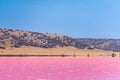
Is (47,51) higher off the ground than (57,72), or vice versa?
(47,51)

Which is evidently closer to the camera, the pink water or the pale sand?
the pink water

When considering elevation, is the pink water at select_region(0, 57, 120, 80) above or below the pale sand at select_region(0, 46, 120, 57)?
below

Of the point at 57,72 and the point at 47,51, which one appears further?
the point at 47,51

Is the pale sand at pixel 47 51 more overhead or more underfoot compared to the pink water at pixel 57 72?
more overhead

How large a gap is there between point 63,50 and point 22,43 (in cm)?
1746

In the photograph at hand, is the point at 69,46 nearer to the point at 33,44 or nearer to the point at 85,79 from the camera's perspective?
the point at 33,44

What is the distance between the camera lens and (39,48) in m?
182

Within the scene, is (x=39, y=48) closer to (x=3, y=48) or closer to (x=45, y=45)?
(x=45, y=45)

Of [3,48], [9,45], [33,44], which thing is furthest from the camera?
[33,44]

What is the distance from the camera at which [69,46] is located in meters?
200

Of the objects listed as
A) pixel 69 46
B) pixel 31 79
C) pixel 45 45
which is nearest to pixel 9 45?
pixel 45 45

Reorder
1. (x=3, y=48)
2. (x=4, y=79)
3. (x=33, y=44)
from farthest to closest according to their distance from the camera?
(x=33, y=44)
(x=3, y=48)
(x=4, y=79)

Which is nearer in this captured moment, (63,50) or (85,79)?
(85,79)

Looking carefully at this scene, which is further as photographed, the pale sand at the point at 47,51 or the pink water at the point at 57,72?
the pale sand at the point at 47,51
